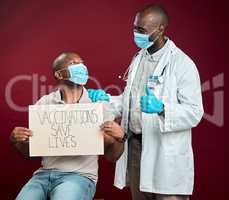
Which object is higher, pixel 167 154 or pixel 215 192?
pixel 167 154

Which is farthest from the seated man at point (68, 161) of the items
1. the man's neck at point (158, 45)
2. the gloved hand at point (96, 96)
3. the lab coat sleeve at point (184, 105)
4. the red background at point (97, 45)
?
the red background at point (97, 45)

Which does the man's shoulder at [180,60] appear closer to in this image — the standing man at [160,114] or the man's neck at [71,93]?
the standing man at [160,114]

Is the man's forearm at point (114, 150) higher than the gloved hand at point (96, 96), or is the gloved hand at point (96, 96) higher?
the gloved hand at point (96, 96)

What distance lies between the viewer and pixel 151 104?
2.15 meters

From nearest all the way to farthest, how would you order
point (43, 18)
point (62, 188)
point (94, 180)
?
point (62, 188)
point (94, 180)
point (43, 18)

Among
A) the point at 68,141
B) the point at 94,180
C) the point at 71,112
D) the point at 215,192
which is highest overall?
the point at 71,112

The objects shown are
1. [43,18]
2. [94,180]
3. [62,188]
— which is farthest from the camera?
[43,18]

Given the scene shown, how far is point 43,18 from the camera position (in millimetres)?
3201

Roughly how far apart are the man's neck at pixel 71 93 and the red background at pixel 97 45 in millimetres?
944

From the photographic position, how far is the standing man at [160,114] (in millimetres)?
2219

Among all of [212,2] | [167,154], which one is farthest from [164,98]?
[212,2]

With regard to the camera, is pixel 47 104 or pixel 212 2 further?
pixel 212 2

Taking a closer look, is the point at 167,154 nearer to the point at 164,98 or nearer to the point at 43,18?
the point at 164,98

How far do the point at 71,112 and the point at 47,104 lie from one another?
0.22 meters
